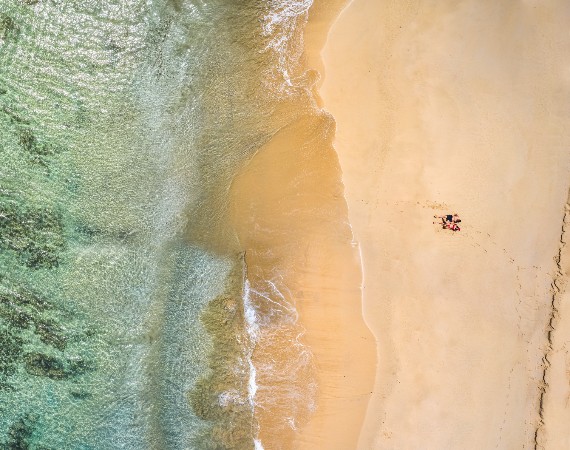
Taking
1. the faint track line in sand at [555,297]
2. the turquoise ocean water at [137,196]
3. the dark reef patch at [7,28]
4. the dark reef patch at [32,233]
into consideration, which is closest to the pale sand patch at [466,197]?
the faint track line in sand at [555,297]

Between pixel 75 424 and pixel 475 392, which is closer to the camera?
pixel 475 392

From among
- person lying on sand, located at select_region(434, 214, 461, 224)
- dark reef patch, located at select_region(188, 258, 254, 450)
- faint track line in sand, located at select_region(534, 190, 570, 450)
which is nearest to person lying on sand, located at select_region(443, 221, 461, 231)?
person lying on sand, located at select_region(434, 214, 461, 224)

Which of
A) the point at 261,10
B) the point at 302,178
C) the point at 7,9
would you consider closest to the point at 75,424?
the point at 302,178

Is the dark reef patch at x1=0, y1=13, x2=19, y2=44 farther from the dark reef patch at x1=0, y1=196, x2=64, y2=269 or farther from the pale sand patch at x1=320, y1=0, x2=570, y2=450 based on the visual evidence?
the pale sand patch at x1=320, y1=0, x2=570, y2=450

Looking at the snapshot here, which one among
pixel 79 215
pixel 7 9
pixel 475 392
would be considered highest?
pixel 7 9

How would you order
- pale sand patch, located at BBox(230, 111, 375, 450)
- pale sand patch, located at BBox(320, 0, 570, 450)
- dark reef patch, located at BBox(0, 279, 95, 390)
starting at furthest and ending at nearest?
dark reef patch, located at BBox(0, 279, 95, 390), pale sand patch, located at BBox(230, 111, 375, 450), pale sand patch, located at BBox(320, 0, 570, 450)

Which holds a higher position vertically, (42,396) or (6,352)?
(6,352)

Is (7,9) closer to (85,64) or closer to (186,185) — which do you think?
(85,64)
